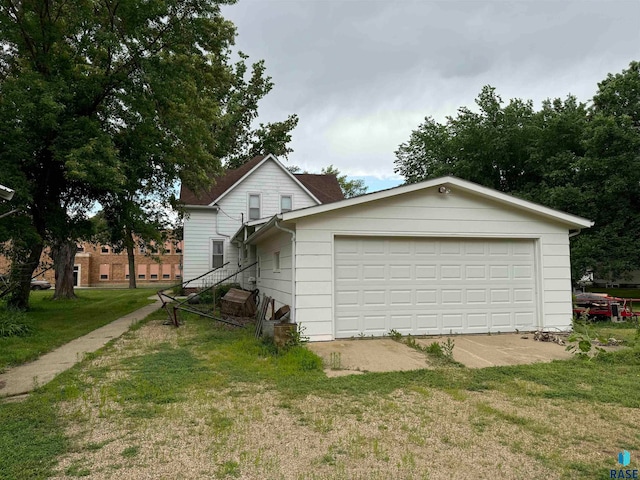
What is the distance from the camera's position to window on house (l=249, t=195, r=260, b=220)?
20.3 meters

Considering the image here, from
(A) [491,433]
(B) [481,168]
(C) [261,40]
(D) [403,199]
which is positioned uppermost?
(C) [261,40]

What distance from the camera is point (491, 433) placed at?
12.4 ft

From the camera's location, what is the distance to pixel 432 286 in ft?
29.5

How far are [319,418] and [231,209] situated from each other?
1684 centimetres

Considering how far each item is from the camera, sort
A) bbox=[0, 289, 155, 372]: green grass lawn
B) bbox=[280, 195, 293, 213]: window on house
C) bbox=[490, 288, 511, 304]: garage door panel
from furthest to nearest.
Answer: bbox=[280, 195, 293, 213]: window on house
bbox=[490, 288, 511, 304]: garage door panel
bbox=[0, 289, 155, 372]: green grass lawn

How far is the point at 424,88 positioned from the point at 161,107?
29.6 feet

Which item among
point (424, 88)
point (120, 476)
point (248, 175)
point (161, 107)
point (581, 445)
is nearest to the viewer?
point (120, 476)

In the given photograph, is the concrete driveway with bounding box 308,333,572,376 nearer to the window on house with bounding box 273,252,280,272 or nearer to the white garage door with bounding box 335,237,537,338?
the white garage door with bounding box 335,237,537,338

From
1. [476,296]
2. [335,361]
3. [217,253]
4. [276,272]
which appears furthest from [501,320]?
[217,253]

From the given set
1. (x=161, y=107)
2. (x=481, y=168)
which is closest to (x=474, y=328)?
(x=161, y=107)

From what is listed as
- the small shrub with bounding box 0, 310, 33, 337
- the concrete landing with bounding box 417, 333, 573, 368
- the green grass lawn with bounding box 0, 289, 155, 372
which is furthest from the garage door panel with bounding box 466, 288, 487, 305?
the small shrub with bounding box 0, 310, 33, 337

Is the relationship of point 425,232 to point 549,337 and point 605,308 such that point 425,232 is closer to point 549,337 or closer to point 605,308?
point 549,337

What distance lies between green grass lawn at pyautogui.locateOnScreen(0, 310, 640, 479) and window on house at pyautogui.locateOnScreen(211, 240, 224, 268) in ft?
43.2

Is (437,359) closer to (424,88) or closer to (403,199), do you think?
(403,199)
